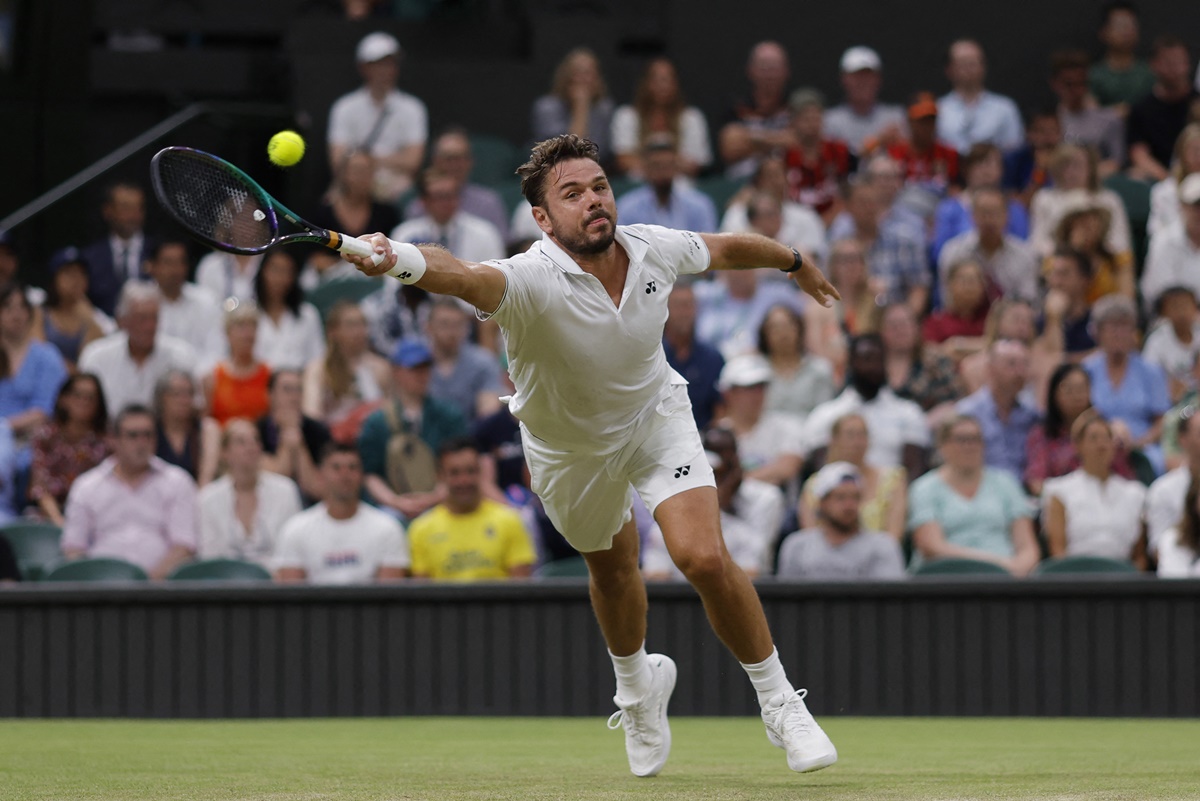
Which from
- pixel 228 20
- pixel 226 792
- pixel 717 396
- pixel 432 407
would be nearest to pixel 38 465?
pixel 432 407

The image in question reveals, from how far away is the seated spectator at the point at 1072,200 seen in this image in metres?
12.0

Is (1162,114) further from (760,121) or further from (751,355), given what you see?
(751,355)

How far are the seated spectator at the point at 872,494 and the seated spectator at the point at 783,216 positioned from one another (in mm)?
2461

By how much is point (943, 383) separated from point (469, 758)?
4.78 metres

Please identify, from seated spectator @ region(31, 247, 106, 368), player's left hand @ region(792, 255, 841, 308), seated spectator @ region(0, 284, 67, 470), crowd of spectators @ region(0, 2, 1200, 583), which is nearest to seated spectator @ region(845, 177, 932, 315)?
crowd of spectators @ region(0, 2, 1200, 583)

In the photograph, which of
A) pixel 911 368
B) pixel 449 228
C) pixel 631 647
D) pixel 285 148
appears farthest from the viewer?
pixel 449 228

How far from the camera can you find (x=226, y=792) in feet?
17.6

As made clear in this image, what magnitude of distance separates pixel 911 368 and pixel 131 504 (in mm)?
4318

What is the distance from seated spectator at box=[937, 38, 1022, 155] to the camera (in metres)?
13.5

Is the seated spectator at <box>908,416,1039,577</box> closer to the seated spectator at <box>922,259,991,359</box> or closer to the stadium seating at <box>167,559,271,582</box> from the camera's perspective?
the seated spectator at <box>922,259,991,359</box>

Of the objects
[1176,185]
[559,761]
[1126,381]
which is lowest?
[559,761]

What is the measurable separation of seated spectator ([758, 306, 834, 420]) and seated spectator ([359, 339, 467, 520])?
1757 mm

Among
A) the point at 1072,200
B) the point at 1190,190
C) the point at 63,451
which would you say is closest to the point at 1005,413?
the point at 1072,200

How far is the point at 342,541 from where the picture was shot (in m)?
9.53
